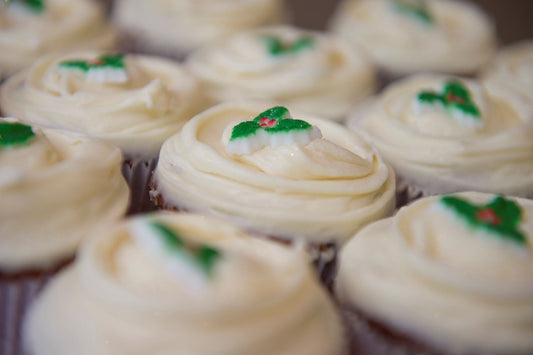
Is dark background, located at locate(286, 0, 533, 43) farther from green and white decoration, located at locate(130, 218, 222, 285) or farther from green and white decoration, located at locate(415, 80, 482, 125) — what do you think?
green and white decoration, located at locate(130, 218, 222, 285)

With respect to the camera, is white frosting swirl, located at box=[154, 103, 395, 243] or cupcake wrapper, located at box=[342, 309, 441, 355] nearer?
cupcake wrapper, located at box=[342, 309, 441, 355]

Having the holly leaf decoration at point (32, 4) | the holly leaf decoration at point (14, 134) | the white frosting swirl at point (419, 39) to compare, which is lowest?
the white frosting swirl at point (419, 39)

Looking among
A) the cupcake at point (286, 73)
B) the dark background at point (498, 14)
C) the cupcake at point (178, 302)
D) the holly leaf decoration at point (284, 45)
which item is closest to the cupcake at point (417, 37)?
the cupcake at point (286, 73)

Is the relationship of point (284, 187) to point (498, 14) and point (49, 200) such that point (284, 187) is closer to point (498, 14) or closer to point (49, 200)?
point (49, 200)

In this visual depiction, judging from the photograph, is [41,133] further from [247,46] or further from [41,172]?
[247,46]

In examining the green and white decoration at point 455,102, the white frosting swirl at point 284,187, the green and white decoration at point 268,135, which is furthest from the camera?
the green and white decoration at point 455,102

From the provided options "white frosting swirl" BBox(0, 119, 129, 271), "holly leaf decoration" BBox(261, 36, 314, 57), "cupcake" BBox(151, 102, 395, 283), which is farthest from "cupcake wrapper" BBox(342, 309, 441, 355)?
"holly leaf decoration" BBox(261, 36, 314, 57)

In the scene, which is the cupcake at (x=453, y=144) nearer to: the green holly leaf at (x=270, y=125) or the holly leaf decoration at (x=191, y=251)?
the green holly leaf at (x=270, y=125)
